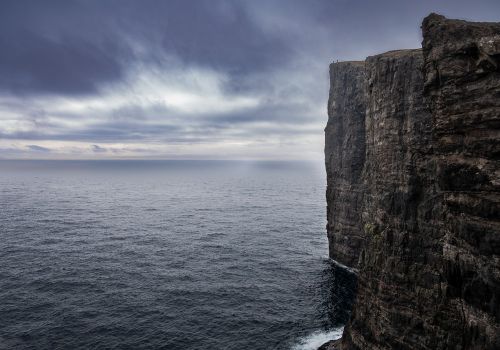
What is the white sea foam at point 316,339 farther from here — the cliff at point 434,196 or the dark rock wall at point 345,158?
the dark rock wall at point 345,158

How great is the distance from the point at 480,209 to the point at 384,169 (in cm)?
1792

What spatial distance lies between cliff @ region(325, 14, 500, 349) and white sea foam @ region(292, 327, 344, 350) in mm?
4830

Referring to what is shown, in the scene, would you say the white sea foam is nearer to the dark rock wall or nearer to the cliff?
the cliff

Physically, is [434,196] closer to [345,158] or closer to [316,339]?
[316,339]

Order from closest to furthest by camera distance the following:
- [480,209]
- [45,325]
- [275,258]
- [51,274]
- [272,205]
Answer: [480,209], [45,325], [51,274], [275,258], [272,205]

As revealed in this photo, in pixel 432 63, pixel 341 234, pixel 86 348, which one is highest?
pixel 432 63

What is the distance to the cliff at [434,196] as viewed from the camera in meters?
24.5

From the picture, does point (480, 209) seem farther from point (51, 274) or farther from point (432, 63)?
point (51, 274)

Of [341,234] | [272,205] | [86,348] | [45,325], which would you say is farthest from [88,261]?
[272,205]

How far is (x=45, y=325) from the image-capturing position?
179ft

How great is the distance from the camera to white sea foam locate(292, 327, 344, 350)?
50872mm

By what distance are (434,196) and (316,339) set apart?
2717 centimetres

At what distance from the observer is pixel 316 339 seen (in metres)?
52.9

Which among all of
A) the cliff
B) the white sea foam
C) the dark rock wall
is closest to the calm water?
the white sea foam
